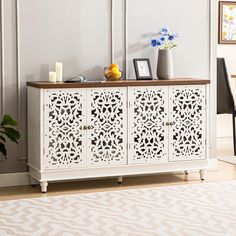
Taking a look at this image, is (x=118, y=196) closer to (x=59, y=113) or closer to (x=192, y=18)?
(x=59, y=113)

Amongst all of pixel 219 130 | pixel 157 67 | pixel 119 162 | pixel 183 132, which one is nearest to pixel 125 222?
pixel 119 162

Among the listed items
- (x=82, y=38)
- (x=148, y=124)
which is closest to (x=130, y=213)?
(x=148, y=124)

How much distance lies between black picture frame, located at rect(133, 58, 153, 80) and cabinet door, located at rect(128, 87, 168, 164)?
0.73ft

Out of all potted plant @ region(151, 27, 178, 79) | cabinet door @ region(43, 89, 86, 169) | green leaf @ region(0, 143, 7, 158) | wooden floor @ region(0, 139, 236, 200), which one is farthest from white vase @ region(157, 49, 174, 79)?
green leaf @ region(0, 143, 7, 158)

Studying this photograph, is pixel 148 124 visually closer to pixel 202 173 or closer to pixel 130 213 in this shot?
pixel 202 173

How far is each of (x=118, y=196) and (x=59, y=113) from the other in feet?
2.49

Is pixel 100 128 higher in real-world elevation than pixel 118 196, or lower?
higher

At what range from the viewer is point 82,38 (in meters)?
5.13

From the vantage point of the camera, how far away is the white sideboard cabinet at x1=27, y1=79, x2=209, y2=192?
15.5 feet

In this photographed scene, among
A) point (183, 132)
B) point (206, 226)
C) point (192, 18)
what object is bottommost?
point (206, 226)

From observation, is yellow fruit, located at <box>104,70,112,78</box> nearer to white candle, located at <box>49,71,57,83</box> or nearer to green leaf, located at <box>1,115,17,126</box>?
white candle, located at <box>49,71,57,83</box>

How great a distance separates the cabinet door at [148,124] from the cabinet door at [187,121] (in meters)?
0.07

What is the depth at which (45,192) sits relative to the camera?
4824mm

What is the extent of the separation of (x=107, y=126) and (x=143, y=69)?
646 mm
